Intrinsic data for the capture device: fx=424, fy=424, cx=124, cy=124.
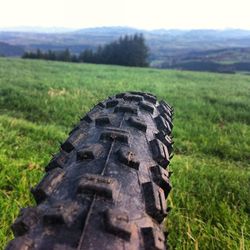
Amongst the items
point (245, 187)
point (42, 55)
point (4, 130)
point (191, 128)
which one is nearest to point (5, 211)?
point (245, 187)

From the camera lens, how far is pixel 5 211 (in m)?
3.81

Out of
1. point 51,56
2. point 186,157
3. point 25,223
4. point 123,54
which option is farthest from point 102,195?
point 123,54

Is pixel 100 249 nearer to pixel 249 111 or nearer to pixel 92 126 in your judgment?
pixel 92 126

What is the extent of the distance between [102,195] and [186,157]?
5.92 metres

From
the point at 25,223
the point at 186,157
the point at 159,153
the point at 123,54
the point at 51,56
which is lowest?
the point at 123,54

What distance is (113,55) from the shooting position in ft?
300

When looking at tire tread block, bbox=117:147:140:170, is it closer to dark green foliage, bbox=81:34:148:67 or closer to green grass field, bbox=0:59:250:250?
green grass field, bbox=0:59:250:250

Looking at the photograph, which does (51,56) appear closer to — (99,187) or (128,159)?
(128,159)

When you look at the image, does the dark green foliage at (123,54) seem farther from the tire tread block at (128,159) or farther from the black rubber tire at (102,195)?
the tire tread block at (128,159)

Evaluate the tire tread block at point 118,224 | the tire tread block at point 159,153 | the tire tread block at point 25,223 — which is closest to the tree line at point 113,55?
the tire tread block at point 159,153

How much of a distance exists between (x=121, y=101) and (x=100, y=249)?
6.93 feet

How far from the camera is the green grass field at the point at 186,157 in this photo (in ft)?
12.4

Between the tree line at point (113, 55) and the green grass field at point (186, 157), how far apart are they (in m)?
70.7

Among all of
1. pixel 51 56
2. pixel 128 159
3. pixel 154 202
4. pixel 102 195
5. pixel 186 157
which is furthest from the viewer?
pixel 51 56
